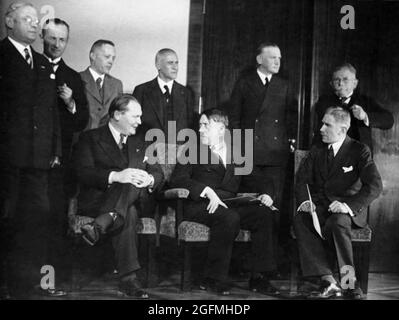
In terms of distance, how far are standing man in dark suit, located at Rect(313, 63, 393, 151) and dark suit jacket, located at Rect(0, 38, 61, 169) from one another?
6.93ft

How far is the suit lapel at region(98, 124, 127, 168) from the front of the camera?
5.04m

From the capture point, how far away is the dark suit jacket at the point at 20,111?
4.96 meters

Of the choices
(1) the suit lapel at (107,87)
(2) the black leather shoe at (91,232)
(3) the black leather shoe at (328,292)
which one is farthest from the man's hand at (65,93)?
(3) the black leather shoe at (328,292)

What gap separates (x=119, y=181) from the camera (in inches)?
Result: 198

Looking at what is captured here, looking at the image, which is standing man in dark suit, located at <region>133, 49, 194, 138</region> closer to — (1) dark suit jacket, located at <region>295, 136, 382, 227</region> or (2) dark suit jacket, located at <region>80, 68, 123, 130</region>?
(2) dark suit jacket, located at <region>80, 68, 123, 130</region>

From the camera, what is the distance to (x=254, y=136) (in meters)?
5.30

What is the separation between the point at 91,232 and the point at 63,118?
882 millimetres

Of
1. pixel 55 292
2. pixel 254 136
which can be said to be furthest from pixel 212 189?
pixel 55 292

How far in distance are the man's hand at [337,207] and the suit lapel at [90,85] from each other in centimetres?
190

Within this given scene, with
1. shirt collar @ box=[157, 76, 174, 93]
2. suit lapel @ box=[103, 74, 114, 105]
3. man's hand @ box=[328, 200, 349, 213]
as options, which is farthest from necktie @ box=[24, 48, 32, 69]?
man's hand @ box=[328, 200, 349, 213]

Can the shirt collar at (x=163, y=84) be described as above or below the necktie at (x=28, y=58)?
below

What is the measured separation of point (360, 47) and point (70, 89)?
229cm

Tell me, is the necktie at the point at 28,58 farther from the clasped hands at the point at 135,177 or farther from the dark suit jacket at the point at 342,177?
the dark suit jacket at the point at 342,177

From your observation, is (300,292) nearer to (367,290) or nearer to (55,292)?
(367,290)
